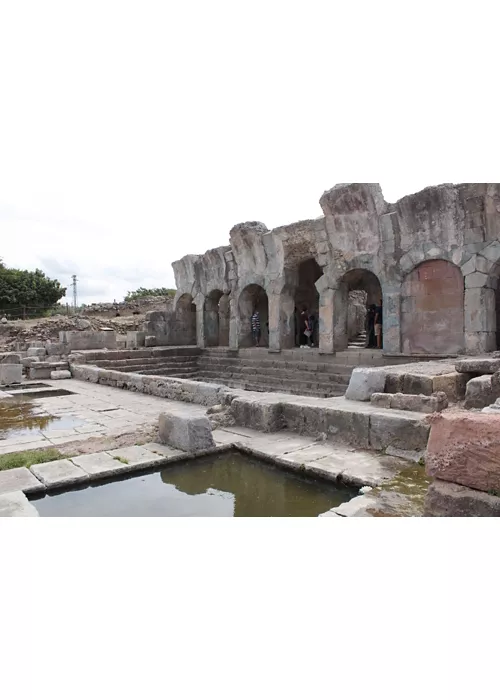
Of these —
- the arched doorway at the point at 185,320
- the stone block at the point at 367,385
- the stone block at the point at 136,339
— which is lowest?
the stone block at the point at 367,385

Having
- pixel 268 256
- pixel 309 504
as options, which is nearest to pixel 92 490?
pixel 309 504

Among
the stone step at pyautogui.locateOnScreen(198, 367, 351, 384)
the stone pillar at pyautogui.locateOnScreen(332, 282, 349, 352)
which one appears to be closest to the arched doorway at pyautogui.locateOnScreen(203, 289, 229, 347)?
the stone step at pyautogui.locateOnScreen(198, 367, 351, 384)

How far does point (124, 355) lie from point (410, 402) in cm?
Answer: 1137

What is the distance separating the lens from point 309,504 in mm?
3617

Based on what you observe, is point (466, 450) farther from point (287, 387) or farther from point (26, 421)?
point (287, 387)

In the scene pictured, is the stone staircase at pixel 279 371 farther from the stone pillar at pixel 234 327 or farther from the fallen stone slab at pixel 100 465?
the fallen stone slab at pixel 100 465

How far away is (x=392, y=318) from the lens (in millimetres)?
11000

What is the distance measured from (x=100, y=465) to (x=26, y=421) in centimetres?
355

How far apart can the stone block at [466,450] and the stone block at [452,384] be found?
3270mm

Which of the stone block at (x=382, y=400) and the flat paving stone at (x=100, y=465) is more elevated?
the stone block at (x=382, y=400)

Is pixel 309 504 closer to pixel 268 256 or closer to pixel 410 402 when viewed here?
pixel 410 402

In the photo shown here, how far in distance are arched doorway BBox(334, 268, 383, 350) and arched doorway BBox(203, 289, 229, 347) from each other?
4744mm

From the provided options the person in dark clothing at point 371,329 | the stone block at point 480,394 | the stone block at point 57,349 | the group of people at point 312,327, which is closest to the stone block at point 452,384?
the stone block at point 480,394

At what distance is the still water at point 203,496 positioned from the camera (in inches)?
140
